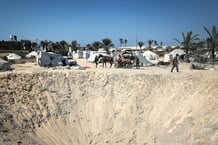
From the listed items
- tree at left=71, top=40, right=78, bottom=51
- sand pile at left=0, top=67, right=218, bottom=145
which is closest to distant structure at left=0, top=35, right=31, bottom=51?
tree at left=71, top=40, right=78, bottom=51

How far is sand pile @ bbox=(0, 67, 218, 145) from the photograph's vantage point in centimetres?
1719

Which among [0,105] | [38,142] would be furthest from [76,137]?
[0,105]

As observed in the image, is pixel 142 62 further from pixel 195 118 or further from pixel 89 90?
pixel 195 118

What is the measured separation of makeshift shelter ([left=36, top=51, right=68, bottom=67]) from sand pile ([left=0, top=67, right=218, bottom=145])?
14.2m

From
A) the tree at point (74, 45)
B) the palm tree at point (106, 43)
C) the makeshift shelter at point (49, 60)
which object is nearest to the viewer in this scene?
the makeshift shelter at point (49, 60)

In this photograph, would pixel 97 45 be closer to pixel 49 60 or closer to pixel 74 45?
pixel 74 45

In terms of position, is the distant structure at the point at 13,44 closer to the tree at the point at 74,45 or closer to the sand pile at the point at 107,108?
the tree at the point at 74,45

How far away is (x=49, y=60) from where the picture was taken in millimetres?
36719

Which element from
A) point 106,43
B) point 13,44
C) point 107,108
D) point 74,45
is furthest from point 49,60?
point 74,45

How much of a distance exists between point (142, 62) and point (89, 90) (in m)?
17.9

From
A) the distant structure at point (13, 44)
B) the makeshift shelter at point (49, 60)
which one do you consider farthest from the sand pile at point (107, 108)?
the distant structure at point (13, 44)

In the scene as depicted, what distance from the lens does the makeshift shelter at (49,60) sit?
118ft

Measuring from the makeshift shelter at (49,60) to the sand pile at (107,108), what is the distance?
14.2m

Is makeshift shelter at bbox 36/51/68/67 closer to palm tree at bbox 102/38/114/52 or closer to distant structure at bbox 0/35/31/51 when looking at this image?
distant structure at bbox 0/35/31/51
